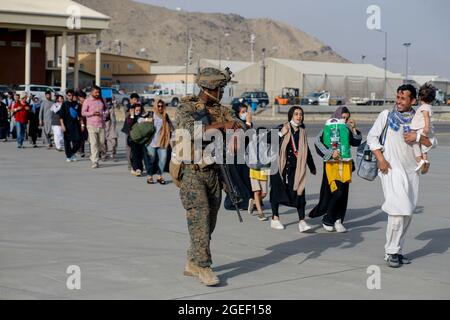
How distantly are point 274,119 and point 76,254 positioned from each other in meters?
38.8

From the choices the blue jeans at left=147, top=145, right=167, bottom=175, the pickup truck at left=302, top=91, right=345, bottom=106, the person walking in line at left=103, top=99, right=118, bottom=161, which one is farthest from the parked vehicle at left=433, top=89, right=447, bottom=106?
the blue jeans at left=147, top=145, right=167, bottom=175

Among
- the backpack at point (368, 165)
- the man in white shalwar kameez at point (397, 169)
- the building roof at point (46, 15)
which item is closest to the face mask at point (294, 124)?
the backpack at point (368, 165)

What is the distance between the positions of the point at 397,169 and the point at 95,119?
34.0 ft

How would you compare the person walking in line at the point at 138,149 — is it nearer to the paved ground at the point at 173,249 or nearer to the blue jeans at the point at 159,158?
the blue jeans at the point at 159,158

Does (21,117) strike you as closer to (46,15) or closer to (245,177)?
(245,177)

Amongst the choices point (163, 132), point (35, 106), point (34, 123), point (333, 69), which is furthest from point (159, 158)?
point (333, 69)

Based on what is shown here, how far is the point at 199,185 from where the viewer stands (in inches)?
293

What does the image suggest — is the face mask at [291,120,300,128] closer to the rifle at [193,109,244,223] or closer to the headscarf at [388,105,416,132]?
the headscarf at [388,105,416,132]

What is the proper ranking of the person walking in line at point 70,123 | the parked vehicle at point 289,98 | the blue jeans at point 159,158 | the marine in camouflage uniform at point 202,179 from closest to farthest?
the marine in camouflage uniform at point 202,179
the blue jeans at point 159,158
the person walking in line at point 70,123
the parked vehicle at point 289,98

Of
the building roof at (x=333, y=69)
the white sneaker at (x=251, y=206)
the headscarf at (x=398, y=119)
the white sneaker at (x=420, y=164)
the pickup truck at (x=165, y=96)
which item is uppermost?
the building roof at (x=333, y=69)

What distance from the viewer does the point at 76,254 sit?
28.2 ft

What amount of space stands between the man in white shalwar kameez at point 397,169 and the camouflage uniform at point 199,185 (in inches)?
71.7

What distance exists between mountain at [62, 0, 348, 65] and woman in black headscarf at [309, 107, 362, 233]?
5621 inches

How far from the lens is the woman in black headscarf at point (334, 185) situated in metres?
10.6
